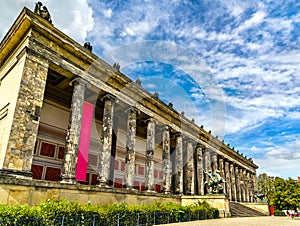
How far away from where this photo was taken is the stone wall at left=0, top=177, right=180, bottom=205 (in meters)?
9.94

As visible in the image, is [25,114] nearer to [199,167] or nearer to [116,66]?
[116,66]

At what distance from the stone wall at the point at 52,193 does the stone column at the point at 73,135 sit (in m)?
0.74

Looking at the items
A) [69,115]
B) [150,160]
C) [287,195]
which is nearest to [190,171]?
[150,160]

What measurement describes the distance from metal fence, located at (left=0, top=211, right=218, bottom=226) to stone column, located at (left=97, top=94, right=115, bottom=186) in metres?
4.03

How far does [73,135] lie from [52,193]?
352 cm

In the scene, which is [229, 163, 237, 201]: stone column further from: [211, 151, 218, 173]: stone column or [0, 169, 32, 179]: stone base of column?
[0, 169, 32, 179]: stone base of column

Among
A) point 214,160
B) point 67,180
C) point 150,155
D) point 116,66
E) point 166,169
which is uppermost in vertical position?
point 116,66

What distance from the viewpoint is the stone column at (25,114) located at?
10812mm

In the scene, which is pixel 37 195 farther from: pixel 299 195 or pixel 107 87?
pixel 299 195

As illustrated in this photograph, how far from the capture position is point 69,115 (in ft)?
51.3

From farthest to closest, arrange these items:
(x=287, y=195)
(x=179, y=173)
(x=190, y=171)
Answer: (x=287, y=195) < (x=190, y=171) < (x=179, y=173)

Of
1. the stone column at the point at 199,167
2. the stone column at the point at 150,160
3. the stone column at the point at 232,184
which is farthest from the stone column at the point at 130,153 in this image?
the stone column at the point at 232,184

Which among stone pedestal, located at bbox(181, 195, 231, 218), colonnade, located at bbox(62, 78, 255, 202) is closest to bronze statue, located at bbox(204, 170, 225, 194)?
stone pedestal, located at bbox(181, 195, 231, 218)

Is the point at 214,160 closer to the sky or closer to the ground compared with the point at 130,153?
closer to the sky
